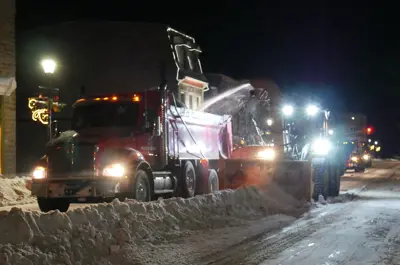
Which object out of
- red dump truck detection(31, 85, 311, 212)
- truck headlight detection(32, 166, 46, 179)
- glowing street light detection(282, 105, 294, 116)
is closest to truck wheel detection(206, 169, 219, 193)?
red dump truck detection(31, 85, 311, 212)

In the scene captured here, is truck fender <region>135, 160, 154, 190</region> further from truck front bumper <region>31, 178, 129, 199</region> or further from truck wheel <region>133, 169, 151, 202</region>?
truck front bumper <region>31, 178, 129, 199</region>

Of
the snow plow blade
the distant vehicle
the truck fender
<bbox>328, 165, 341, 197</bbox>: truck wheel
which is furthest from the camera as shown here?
the distant vehicle

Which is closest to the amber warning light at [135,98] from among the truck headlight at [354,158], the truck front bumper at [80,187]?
the truck front bumper at [80,187]

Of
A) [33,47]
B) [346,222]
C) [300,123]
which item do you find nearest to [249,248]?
[346,222]

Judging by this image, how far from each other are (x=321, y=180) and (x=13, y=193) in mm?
10061

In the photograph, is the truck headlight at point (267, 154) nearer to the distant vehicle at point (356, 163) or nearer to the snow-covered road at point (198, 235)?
the snow-covered road at point (198, 235)

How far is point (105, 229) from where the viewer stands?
9.20 m

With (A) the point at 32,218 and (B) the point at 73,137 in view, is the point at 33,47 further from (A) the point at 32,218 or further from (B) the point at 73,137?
(A) the point at 32,218

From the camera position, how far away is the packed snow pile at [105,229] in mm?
7816

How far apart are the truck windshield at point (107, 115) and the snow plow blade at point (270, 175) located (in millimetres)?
4393

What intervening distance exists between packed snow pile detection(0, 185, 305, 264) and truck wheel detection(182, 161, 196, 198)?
3.79 meters

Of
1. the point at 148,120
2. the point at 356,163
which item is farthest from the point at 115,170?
the point at 356,163

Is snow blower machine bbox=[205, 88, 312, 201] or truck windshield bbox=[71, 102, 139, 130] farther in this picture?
snow blower machine bbox=[205, 88, 312, 201]

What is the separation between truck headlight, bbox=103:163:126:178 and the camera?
1273 centimetres
